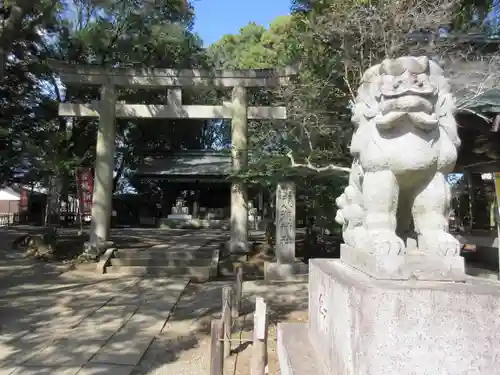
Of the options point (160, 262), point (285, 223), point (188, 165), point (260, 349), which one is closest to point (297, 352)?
point (260, 349)

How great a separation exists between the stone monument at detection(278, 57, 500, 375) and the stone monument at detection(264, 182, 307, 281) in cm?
564

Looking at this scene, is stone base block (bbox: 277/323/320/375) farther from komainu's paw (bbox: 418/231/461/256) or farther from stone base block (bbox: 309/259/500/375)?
komainu's paw (bbox: 418/231/461/256)

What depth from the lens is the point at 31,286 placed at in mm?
7871

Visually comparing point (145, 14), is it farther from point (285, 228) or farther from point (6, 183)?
point (6, 183)

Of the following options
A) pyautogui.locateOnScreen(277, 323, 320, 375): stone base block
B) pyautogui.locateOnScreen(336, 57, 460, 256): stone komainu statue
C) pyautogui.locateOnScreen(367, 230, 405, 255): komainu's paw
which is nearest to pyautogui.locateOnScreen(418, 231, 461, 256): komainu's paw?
pyautogui.locateOnScreen(336, 57, 460, 256): stone komainu statue

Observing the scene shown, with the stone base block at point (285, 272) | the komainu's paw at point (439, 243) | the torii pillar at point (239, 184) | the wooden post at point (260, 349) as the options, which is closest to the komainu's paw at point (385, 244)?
the komainu's paw at point (439, 243)

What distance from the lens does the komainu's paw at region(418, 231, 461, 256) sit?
2.34 meters

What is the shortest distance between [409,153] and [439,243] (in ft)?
1.78

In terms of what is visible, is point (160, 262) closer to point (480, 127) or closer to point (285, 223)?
point (285, 223)

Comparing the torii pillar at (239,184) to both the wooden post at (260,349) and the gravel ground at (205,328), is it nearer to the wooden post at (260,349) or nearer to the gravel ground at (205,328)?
the gravel ground at (205,328)

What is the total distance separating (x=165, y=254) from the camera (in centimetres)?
1019

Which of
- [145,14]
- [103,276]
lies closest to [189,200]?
[145,14]

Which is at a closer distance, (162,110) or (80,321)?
(80,321)

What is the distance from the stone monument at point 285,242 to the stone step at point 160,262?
172 centimetres
